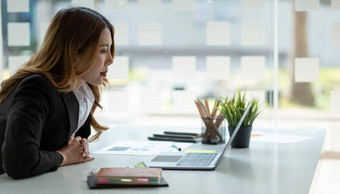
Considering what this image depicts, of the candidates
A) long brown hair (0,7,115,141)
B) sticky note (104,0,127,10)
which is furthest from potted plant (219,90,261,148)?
sticky note (104,0,127,10)

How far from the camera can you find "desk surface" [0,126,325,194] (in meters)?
1.62

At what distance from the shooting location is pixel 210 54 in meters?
4.53

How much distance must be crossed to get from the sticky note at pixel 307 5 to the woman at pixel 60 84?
2.42m

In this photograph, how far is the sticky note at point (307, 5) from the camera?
4.26 metres

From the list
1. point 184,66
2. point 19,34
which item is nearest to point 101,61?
point 184,66

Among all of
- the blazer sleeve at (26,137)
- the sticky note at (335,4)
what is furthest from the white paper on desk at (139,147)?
the sticky note at (335,4)

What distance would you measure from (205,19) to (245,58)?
0.48 metres

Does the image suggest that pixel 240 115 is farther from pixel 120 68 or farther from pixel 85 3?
pixel 85 3

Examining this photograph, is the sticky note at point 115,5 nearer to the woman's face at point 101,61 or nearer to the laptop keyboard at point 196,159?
the woman's face at point 101,61

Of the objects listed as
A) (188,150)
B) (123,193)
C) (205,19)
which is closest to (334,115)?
(205,19)

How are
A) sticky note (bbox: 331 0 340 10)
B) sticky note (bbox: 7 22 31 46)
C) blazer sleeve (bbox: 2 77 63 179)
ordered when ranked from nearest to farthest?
blazer sleeve (bbox: 2 77 63 179) < sticky note (bbox: 331 0 340 10) < sticky note (bbox: 7 22 31 46)

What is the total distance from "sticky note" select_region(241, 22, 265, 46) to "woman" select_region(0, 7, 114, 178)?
232cm

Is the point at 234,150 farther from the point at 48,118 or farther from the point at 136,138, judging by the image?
the point at 48,118

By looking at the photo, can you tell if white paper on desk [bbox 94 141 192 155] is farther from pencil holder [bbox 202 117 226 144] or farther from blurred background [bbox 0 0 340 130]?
blurred background [bbox 0 0 340 130]
